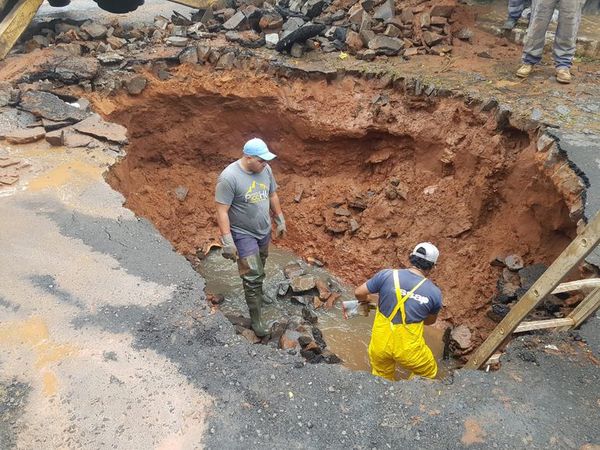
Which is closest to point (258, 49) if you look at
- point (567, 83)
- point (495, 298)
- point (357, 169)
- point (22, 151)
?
point (357, 169)

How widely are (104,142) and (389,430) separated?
4840 mm

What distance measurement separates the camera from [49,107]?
6.48 m

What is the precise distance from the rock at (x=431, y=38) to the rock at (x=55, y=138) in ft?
17.1

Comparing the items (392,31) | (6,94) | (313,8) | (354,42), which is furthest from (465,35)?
(6,94)

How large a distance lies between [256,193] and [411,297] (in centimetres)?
189

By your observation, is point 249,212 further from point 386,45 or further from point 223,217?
point 386,45

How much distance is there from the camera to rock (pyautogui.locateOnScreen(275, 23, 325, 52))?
297 inches

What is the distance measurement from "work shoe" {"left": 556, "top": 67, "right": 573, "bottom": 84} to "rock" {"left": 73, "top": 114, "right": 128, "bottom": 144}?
5.52 m

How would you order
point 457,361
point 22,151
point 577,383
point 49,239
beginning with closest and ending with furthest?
point 577,383, point 49,239, point 457,361, point 22,151

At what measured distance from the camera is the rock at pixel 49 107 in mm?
6402

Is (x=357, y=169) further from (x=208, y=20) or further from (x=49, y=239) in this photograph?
(x=49, y=239)

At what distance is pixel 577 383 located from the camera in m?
3.46

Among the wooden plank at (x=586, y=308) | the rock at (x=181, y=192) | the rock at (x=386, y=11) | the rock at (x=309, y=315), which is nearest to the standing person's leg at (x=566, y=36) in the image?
the rock at (x=386, y=11)

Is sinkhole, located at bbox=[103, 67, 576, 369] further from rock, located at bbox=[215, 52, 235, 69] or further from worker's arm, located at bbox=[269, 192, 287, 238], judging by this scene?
worker's arm, located at bbox=[269, 192, 287, 238]
